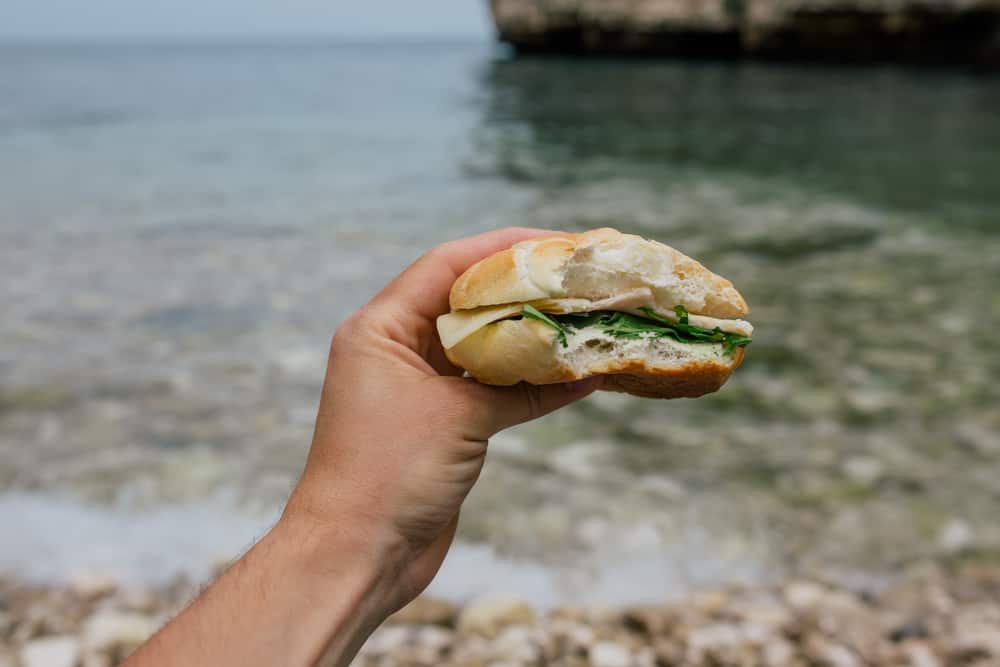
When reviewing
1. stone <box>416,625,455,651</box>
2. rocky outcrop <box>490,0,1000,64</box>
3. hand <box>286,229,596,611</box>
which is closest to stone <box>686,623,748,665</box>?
stone <box>416,625,455,651</box>

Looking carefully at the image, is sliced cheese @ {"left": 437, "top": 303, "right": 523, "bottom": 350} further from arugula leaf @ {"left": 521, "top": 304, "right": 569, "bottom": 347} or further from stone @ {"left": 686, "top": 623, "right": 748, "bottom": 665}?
stone @ {"left": 686, "top": 623, "right": 748, "bottom": 665}

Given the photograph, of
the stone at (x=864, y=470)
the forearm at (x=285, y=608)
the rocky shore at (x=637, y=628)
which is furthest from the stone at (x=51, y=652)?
the stone at (x=864, y=470)

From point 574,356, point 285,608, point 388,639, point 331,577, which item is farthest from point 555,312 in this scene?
point 388,639

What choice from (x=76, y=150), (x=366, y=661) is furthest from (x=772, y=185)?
(x=76, y=150)

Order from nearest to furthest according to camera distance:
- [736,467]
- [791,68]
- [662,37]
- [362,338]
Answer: [362,338], [736,467], [791,68], [662,37]

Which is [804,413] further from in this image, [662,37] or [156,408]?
[662,37]
